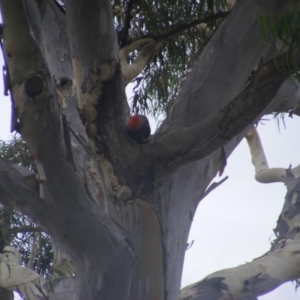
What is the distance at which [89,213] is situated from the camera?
174 centimetres

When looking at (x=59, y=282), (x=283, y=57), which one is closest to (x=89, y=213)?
(x=283, y=57)

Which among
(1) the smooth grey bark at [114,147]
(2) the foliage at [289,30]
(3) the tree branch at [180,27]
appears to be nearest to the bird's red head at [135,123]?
(1) the smooth grey bark at [114,147]

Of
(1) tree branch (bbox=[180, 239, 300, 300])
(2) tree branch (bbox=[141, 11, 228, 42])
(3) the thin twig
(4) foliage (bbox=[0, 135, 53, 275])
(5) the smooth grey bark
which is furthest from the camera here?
(4) foliage (bbox=[0, 135, 53, 275])

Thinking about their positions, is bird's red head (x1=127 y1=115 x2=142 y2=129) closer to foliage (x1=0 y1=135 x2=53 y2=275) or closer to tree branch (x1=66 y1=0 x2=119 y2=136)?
tree branch (x1=66 y1=0 x2=119 y2=136)

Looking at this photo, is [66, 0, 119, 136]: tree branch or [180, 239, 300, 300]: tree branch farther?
[180, 239, 300, 300]: tree branch

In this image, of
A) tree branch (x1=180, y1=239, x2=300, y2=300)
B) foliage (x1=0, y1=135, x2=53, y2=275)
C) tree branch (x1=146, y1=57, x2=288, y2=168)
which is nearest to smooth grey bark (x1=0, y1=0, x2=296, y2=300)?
tree branch (x1=146, y1=57, x2=288, y2=168)

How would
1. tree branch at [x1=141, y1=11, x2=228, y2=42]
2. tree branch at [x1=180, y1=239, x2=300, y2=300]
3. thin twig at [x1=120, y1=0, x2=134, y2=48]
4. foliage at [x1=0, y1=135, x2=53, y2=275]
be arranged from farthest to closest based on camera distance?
foliage at [x1=0, y1=135, x2=53, y2=275] → tree branch at [x1=141, y1=11, x2=228, y2=42] → thin twig at [x1=120, y1=0, x2=134, y2=48] → tree branch at [x1=180, y1=239, x2=300, y2=300]

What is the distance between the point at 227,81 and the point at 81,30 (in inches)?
24.2

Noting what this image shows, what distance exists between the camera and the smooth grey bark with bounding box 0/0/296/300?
1.54 metres

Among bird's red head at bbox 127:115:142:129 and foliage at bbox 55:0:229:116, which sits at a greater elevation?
foliage at bbox 55:0:229:116

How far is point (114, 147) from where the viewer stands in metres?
1.98

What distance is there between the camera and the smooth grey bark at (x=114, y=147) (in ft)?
5.04

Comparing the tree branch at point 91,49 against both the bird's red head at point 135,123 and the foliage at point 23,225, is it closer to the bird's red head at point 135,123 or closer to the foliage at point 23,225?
the bird's red head at point 135,123

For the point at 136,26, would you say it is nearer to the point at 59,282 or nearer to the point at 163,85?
the point at 163,85
